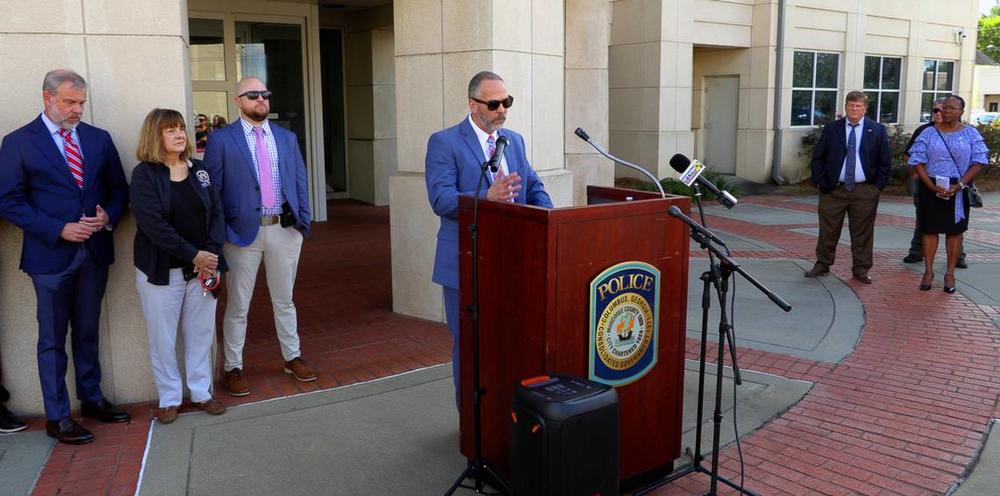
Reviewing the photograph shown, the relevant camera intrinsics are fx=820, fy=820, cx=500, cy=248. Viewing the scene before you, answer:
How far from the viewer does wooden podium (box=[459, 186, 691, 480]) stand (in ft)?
11.5

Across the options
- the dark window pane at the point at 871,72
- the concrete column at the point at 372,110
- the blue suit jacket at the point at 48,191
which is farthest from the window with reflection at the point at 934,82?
the blue suit jacket at the point at 48,191

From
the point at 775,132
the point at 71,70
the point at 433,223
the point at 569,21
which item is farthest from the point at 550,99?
the point at 775,132

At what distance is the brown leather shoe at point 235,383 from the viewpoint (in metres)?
5.42

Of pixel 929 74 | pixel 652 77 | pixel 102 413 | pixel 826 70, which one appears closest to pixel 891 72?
pixel 929 74

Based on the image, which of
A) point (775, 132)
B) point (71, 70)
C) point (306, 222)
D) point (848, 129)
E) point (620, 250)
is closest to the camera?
point (620, 250)

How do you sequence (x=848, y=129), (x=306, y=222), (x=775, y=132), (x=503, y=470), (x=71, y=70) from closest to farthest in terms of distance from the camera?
(x=503, y=470), (x=71, y=70), (x=306, y=222), (x=848, y=129), (x=775, y=132)

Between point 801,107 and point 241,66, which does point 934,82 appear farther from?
point 241,66

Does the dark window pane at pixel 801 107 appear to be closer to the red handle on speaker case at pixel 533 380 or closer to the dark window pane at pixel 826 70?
the dark window pane at pixel 826 70

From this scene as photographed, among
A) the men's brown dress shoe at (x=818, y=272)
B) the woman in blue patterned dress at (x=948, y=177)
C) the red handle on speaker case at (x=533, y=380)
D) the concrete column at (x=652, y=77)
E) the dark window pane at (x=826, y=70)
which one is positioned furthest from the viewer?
the dark window pane at (x=826, y=70)

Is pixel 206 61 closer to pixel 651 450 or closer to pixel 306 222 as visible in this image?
pixel 306 222

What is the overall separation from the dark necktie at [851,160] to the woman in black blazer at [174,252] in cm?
658

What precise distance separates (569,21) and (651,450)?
9764 millimetres

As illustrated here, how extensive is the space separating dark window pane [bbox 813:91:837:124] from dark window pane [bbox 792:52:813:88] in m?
0.56

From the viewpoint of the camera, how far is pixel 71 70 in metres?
4.75
